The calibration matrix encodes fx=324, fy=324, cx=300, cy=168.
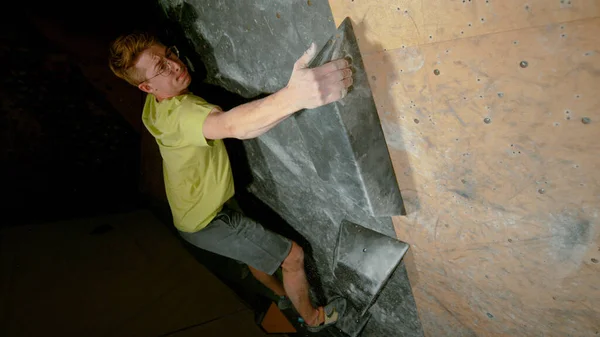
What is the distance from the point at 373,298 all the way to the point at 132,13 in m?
2.86

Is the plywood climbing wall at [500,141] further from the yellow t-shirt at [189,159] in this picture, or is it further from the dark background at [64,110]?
the dark background at [64,110]

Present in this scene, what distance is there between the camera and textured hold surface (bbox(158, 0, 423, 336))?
1.30 m

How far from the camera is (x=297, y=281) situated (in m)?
2.45

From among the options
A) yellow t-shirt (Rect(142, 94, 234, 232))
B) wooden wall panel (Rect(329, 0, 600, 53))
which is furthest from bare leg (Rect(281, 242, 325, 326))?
wooden wall panel (Rect(329, 0, 600, 53))

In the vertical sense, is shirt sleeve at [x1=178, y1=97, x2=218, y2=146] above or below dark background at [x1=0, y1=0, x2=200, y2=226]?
above

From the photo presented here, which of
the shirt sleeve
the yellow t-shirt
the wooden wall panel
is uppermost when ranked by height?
the wooden wall panel

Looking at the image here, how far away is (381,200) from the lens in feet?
4.86

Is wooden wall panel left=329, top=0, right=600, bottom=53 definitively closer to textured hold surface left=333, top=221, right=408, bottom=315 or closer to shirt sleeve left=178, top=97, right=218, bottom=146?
shirt sleeve left=178, top=97, right=218, bottom=146

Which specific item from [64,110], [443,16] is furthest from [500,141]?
[64,110]

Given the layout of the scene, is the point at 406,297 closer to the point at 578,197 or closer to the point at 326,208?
the point at 326,208

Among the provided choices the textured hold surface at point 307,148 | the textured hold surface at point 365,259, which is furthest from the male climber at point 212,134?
the textured hold surface at point 365,259

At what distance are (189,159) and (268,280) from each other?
145cm

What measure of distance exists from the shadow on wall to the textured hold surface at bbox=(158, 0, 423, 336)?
0.04ft

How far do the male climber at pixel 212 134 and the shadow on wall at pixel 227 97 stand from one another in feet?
0.55
